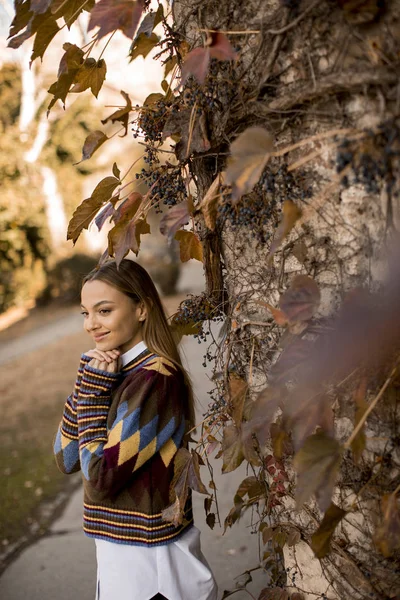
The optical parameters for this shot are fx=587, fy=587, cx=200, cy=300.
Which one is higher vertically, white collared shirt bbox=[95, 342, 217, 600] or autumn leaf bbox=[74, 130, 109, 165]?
autumn leaf bbox=[74, 130, 109, 165]

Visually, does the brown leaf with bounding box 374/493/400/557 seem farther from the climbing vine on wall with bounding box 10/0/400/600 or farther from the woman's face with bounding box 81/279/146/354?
the woman's face with bounding box 81/279/146/354

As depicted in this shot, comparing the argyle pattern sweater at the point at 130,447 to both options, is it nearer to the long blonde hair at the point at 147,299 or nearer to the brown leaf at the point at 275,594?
the long blonde hair at the point at 147,299

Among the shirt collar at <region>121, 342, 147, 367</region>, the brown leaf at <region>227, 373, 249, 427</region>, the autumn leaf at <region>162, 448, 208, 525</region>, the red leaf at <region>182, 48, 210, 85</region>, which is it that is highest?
the red leaf at <region>182, 48, 210, 85</region>

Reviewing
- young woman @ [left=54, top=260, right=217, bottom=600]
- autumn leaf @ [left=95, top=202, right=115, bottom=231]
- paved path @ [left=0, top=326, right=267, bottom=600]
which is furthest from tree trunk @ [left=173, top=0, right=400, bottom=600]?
paved path @ [left=0, top=326, right=267, bottom=600]

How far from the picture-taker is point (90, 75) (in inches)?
61.9

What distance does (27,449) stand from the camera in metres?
5.02

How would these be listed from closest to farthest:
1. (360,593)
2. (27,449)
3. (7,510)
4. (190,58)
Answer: (190,58), (360,593), (7,510), (27,449)

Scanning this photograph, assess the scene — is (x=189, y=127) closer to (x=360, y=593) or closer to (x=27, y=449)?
(x=360, y=593)

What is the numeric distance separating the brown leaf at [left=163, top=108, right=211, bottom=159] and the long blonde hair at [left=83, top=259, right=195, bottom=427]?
1.73 ft

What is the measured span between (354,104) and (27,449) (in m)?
4.58

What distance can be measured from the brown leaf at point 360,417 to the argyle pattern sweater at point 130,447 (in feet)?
2.34

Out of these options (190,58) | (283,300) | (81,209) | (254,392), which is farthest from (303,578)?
(190,58)

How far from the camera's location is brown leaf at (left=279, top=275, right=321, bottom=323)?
3.75ft

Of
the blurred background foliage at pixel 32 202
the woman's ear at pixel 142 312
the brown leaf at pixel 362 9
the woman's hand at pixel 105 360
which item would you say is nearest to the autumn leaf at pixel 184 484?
the woman's hand at pixel 105 360
